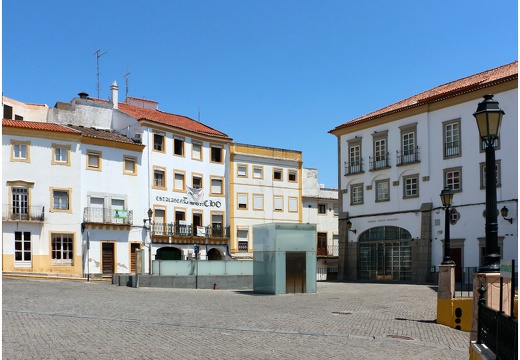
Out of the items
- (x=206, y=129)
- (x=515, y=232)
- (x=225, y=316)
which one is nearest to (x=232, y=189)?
(x=206, y=129)

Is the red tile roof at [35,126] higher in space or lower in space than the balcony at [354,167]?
higher

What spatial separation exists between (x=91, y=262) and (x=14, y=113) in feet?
39.3

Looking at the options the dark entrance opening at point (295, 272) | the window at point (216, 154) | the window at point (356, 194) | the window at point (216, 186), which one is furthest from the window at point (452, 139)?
the window at point (216, 154)

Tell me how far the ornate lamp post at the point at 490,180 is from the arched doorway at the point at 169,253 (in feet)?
125

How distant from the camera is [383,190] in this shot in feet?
137

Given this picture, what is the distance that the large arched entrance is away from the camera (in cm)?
3966

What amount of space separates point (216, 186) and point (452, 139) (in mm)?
20385

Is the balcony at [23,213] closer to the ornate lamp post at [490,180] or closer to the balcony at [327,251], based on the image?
the balcony at [327,251]

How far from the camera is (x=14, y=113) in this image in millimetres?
45656

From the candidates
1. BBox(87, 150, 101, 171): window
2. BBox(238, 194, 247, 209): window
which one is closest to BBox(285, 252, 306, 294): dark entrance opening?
BBox(87, 150, 101, 171): window

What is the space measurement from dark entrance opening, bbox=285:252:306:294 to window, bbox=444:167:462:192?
44.8ft

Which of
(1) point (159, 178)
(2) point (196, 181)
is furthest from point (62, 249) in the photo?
(2) point (196, 181)

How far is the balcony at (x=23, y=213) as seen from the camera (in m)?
39.5

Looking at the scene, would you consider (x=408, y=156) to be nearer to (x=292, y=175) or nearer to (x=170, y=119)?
(x=292, y=175)
